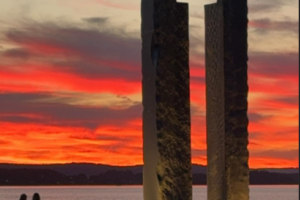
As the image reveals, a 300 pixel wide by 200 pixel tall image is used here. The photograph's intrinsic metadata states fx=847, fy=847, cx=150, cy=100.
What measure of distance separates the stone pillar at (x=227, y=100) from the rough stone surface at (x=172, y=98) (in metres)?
0.45

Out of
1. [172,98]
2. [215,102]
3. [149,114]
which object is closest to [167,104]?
[172,98]

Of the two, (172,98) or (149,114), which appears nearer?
(172,98)

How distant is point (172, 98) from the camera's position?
9.55 m

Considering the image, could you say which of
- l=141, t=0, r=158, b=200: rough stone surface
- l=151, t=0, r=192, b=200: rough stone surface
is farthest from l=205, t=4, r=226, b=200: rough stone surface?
l=141, t=0, r=158, b=200: rough stone surface

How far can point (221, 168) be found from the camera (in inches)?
392

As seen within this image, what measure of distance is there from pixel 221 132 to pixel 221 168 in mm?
424

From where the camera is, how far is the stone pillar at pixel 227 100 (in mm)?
9891

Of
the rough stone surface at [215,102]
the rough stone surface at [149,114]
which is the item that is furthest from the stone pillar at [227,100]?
the rough stone surface at [149,114]

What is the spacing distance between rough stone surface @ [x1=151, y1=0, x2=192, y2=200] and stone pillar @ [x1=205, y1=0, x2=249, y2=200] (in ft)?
1.49

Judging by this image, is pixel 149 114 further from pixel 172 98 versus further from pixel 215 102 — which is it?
pixel 215 102

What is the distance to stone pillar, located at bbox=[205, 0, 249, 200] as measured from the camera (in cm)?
989

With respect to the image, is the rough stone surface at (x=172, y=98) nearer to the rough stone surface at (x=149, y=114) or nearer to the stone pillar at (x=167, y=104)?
the stone pillar at (x=167, y=104)

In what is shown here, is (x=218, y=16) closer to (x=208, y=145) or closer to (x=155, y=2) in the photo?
(x=155, y=2)

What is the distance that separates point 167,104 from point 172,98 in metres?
0.10
